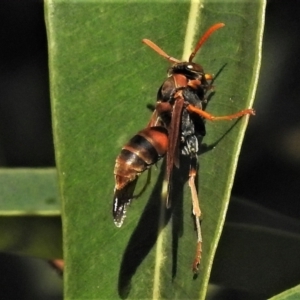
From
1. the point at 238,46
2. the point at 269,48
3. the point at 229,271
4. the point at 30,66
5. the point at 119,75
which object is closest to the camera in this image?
the point at 238,46

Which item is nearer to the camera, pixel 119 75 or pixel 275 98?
pixel 119 75

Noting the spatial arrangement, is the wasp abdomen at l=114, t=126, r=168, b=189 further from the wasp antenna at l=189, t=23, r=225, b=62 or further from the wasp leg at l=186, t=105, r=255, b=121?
the wasp antenna at l=189, t=23, r=225, b=62

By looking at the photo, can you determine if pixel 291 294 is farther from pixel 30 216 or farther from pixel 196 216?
pixel 30 216

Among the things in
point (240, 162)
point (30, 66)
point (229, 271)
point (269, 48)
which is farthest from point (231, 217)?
point (30, 66)

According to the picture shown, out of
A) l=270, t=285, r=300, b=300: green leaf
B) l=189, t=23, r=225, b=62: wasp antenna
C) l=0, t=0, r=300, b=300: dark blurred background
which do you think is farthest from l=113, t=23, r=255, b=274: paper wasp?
l=0, t=0, r=300, b=300: dark blurred background

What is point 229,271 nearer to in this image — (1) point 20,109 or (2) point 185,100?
(2) point 185,100

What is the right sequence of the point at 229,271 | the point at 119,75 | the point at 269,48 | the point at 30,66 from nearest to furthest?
1. the point at 119,75
2. the point at 229,271
3. the point at 269,48
4. the point at 30,66

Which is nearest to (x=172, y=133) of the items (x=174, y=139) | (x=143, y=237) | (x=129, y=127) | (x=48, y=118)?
(x=174, y=139)
